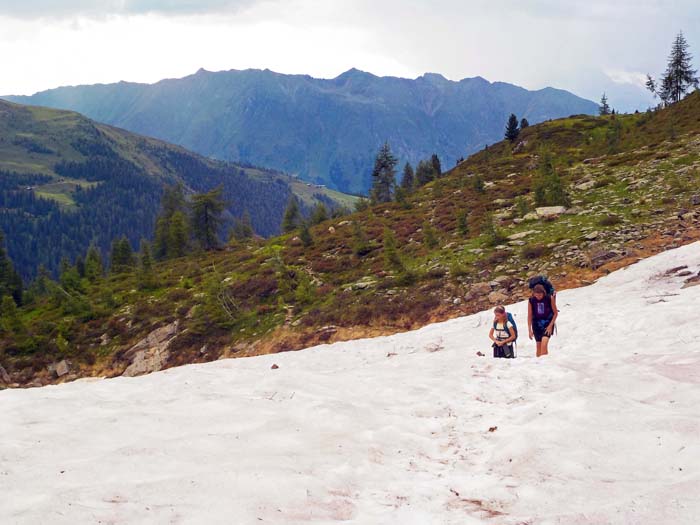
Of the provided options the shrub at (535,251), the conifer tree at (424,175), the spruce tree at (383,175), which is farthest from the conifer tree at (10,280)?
the conifer tree at (424,175)

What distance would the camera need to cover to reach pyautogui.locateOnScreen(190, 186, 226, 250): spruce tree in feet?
201

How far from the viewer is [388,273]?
99.3 ft

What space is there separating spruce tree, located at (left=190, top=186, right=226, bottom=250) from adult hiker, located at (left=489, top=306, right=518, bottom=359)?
54.3m

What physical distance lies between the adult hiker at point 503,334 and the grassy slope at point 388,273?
993 centimetres

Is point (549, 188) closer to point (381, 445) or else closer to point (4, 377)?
point (381, 445)

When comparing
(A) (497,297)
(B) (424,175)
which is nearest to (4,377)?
(A) (497,297)

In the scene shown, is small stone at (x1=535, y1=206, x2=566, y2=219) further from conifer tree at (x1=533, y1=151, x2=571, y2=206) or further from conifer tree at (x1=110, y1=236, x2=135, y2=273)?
conifer tree at (x1=110, y1=236, x2=135, y2=273)

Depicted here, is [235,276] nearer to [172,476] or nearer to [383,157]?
[172,476]

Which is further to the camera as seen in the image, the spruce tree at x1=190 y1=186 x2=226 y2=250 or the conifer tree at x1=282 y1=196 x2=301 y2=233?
the conifer tree at x1=282 y1=196 x2=301 y2=233

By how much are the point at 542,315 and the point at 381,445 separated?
6.66m

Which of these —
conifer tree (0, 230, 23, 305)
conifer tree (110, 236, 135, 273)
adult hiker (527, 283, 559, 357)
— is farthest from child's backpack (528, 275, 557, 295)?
conifer tree (0, 230, 23, 305)

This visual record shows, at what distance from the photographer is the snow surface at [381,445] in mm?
5141

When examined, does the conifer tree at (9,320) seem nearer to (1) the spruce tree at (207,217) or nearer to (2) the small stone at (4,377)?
(2) the small stone at (4,377)

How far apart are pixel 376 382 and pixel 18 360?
32.5m
